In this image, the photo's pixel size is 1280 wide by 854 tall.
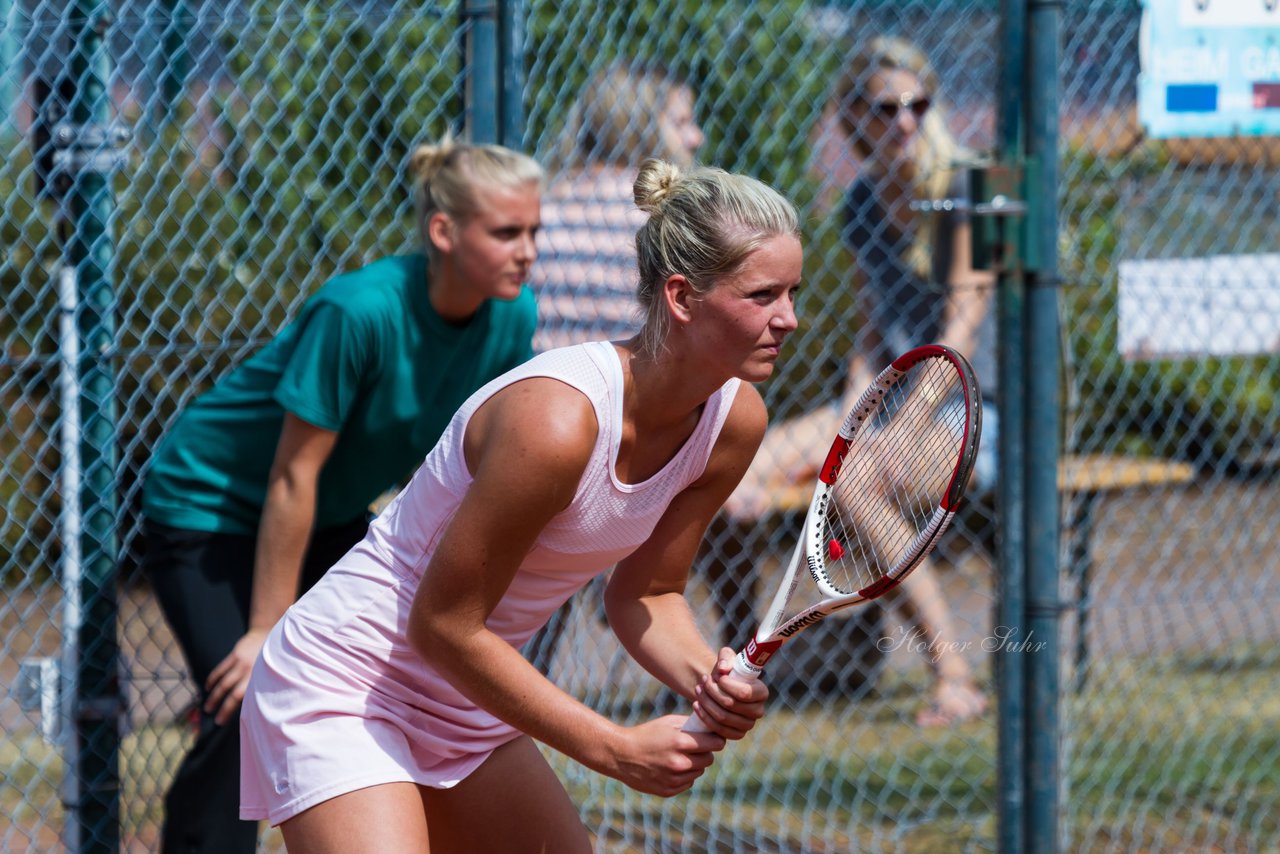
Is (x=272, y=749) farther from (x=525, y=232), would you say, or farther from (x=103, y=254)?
(x=103, y=254)

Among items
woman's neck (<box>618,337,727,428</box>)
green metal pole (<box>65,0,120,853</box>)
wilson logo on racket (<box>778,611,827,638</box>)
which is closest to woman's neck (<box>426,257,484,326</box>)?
green metal pole (<box>65,0,120,853</box>)

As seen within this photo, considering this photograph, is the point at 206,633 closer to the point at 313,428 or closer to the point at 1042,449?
the point at 313,428

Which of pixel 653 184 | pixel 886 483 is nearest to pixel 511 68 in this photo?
pixel 653 184

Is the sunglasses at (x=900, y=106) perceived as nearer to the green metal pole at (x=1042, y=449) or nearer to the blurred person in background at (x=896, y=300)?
the blurred person in background at (x=896, y=300)

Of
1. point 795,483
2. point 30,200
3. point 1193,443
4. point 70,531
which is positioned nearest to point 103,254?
point 70,531

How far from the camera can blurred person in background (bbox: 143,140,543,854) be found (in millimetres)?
2992

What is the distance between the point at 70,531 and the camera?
3.28 meters

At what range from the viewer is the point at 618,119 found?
12.7ft

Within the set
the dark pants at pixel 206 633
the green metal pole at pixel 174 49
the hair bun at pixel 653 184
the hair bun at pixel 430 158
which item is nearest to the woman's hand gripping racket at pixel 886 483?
the hair bun at pixel 653 184

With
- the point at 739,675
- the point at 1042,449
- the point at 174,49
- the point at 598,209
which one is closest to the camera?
the point at 739,675

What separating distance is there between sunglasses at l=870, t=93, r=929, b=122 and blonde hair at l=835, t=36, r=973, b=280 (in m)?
0.04

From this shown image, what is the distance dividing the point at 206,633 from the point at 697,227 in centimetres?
155

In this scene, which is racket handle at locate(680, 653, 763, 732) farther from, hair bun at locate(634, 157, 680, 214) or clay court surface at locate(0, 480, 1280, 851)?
clay court surface at locate(0, 480, 1280, 851)

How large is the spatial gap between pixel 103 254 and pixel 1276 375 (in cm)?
460
